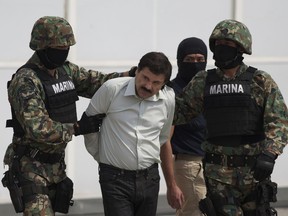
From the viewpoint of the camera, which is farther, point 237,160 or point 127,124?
point 237,160

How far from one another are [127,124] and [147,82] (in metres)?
0.32

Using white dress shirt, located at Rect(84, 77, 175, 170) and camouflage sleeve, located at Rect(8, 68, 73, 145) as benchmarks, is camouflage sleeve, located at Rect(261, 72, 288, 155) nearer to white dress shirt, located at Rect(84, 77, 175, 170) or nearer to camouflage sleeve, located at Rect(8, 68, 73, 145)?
white dress shirt, located at Rect(84, 77, 175, 170)

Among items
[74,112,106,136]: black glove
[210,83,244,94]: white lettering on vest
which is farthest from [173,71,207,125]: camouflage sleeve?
[74,112,106,136]: black glove

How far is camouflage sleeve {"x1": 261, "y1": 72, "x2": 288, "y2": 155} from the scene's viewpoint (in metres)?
6.40

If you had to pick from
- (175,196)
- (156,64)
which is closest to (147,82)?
(156,64)

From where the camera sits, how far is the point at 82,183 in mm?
9195

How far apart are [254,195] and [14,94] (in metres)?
1.72

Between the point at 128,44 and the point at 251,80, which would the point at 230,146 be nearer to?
the point at 251,80

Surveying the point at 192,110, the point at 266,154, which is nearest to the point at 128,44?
the point at 192,110

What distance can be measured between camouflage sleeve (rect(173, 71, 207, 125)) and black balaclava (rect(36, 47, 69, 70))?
2.78 ft

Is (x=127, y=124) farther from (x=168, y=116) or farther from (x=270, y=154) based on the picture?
(x=270, y=154)

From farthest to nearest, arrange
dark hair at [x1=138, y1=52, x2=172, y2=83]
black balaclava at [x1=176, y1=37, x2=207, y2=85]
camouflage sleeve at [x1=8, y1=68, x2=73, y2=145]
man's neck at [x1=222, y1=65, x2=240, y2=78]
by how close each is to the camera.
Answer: black balaclava at [x1=176, y1=37, x2=207, y2=85] < man's neck at [x1=222, y1=65, x2=240, y2=78] < camouflage sleeve at [x1=8, y1=68, x2=73, y2=145] < dark hair at [x1=138, y1=52, x2=172, y2=83]

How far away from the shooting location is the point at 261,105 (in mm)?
6551

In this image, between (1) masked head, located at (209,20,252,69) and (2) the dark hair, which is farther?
(1) masked head, located at (209,20,252,69)
